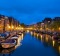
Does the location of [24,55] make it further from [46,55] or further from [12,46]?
[12,46]

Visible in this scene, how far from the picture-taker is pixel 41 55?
3541 cm

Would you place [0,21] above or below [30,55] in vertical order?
above

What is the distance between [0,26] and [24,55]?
259 ft

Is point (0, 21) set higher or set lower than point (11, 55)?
higher

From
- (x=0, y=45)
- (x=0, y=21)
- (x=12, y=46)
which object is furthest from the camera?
(x=0, y=21)

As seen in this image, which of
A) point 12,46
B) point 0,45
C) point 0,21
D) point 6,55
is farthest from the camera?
point 0,21

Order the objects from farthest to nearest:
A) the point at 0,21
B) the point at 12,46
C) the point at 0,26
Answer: the point at 0,21 → the point at 0,26 → the point at 12,46

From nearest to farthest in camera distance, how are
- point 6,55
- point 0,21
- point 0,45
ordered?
point 6,55 < point 0,45 < point 0,21

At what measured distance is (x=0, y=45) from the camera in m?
38.6

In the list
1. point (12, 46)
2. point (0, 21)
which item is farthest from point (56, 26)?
point (12, 46)

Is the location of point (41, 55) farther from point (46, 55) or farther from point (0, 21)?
point (0, 21)

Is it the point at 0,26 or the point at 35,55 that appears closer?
the point at 35,55

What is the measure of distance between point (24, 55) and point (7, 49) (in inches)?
209

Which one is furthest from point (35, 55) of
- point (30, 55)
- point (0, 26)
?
point (0, 26)
